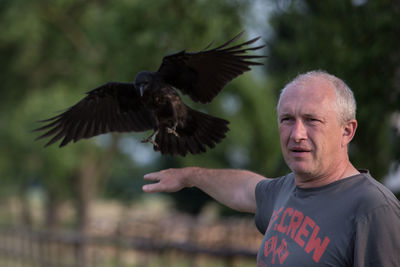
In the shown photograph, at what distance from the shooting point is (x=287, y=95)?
199cm

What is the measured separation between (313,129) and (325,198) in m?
0.24

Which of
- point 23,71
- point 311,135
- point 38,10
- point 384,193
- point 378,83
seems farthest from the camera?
point 23,71

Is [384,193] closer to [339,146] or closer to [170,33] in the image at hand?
[339,146]

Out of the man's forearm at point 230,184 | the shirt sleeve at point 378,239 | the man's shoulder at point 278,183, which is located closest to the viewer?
the shirt sleeve at point 378,239

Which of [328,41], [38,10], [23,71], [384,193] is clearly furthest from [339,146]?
[23,71]

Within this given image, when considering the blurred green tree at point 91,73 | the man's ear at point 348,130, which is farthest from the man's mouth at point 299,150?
the blurred green tree at point 91,73

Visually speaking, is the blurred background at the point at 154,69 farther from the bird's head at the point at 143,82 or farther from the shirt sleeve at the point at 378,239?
the shirt sleeve at the point at 378,239

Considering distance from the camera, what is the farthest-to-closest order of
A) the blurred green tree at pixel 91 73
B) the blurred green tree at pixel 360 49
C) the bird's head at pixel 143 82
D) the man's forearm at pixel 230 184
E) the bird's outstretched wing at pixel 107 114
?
1. the blurred green tree at pixel 91 73
2. the blurred green tree at pixel 360 49
3. the bird's outstretched wing at pixel 107 114
4. the bird's head at pixel 143 82
5. the man's forearm at pixel 230 184

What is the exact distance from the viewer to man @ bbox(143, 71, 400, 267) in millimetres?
1726

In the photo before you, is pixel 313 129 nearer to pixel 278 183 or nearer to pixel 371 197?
pixel 371 197

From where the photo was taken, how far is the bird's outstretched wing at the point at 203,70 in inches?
120

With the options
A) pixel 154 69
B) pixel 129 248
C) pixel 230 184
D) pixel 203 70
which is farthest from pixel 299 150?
pixel 129 248

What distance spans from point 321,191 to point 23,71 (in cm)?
1506

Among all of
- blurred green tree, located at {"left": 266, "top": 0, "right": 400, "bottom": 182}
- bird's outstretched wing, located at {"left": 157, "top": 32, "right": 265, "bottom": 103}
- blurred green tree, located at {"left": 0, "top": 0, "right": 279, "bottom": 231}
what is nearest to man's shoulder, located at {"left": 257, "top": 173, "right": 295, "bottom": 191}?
bird's outstretched wing, located at {"left": 157, "top": 32, "right": 265, "bottom": 103}
